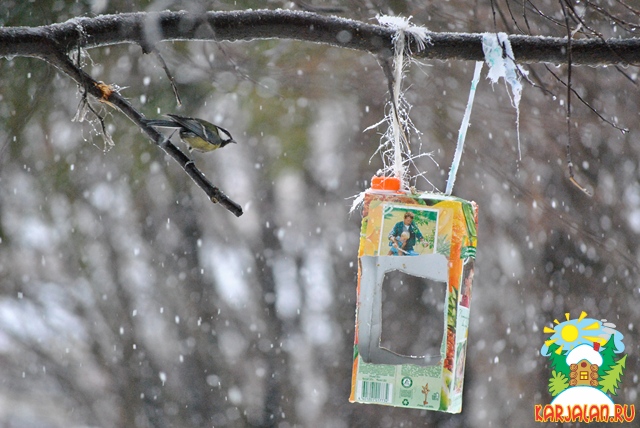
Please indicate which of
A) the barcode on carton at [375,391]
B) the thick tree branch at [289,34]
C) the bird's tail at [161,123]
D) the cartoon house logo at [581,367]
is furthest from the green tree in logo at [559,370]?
the bird's tail at [161,123]

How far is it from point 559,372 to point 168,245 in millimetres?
2616

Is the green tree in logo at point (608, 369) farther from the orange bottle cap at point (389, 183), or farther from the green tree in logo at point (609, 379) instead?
the orange bottle cap at point (389, 183)

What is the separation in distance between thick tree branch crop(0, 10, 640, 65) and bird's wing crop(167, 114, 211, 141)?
0.42 feet

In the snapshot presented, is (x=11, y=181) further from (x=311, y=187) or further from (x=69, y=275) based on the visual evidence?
(x=311, y=187)

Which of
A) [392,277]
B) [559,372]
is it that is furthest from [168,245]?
[559,372]

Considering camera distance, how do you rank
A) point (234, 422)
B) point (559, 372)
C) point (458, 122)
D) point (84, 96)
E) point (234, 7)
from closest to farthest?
point (84, 96) < point (559, 372) < point (234, 7) < point (458, 122) < point (234, 422)

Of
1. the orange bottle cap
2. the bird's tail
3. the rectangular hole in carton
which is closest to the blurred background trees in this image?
the rectangular hole in carton

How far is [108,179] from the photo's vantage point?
4.04m

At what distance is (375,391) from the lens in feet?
3.98

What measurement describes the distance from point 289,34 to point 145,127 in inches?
11.2

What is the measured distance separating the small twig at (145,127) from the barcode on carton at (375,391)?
39 centimetres

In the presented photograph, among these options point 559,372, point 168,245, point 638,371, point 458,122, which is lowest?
point 559,372

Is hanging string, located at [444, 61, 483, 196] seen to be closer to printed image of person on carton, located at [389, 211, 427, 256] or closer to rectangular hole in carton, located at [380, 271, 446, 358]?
printed image of person on carton, located at [389, 211, 427, 256]

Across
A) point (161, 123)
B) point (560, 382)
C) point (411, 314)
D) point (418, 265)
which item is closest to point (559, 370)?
point (560, 382)
